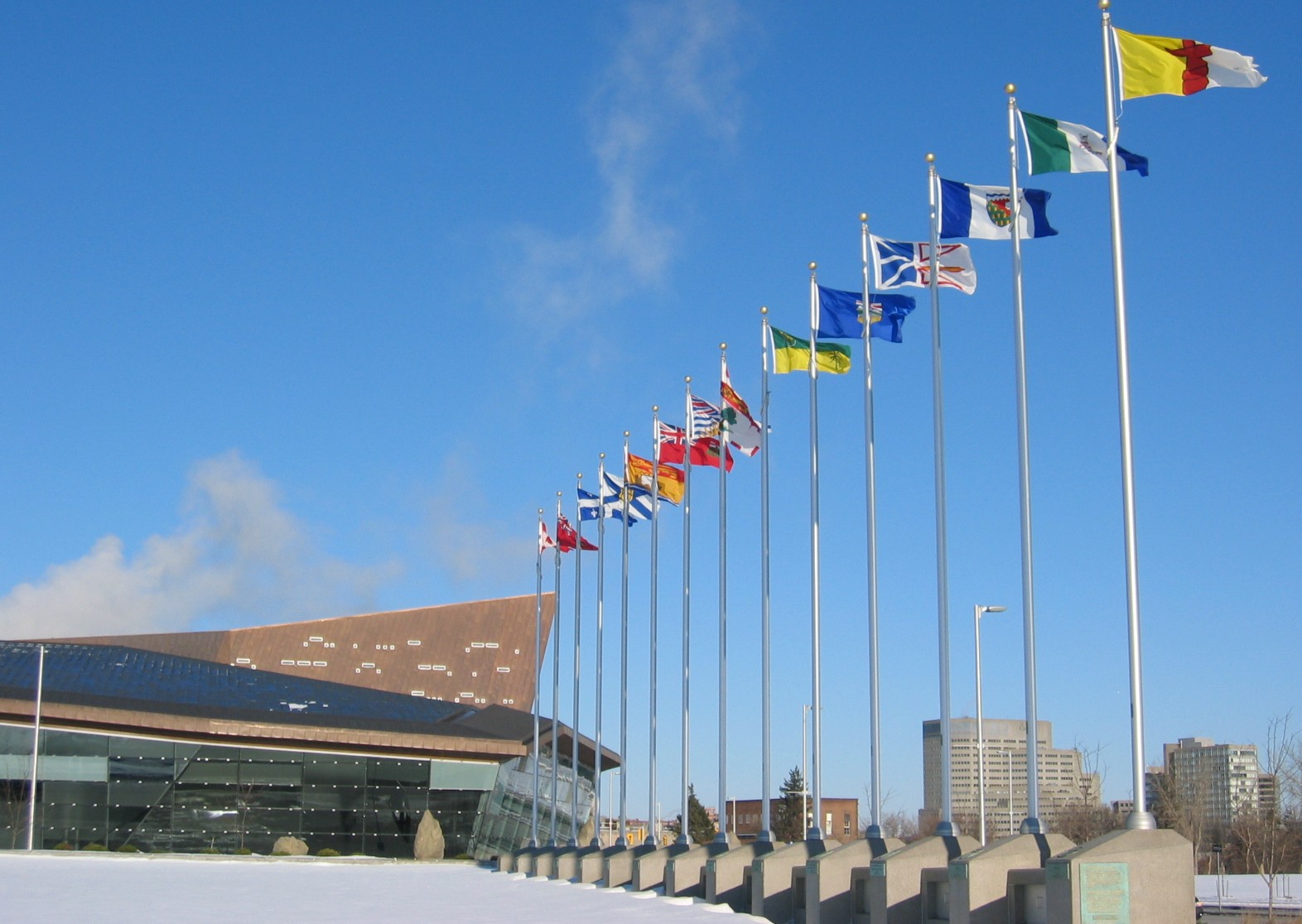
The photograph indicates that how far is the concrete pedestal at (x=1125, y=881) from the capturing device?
1409cm

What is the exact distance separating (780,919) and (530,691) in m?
43.5

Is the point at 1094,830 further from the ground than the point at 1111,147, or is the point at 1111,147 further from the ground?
the point at 1111,147

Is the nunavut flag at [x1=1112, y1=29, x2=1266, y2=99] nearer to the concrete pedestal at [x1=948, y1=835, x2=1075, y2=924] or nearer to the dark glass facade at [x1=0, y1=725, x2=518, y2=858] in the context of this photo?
the concrete pedestal at [x1=948, y1=835, x2=1075, y2=924]

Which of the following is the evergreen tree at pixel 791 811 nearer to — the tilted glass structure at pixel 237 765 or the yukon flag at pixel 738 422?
the tilted glass structure at pixel 237 765

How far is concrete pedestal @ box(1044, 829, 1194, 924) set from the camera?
14094 millimetres

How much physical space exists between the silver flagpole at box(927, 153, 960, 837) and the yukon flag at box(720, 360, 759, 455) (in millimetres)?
7063

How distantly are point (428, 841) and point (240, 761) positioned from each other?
6.66m

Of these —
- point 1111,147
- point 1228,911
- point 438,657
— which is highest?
point 1111,147

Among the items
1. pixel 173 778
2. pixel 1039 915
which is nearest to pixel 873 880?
pixel 1039 915

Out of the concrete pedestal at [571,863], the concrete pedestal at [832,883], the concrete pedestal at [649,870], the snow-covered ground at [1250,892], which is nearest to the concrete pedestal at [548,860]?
the concrete pedestal at [571,863]

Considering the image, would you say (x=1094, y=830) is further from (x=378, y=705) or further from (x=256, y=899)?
(x=256, y=899)

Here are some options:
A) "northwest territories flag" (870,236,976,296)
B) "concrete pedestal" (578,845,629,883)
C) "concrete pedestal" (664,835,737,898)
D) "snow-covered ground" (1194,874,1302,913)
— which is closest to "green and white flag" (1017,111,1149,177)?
"northwest territories flag" (870,236,976,296)

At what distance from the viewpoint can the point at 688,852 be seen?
26.0 metres

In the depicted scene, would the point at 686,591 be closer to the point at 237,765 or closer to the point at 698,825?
the point at 237,765
